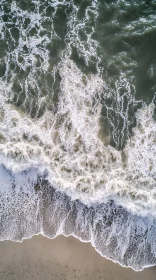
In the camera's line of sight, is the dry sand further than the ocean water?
No

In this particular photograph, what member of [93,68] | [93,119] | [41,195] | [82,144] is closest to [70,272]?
[41,195]

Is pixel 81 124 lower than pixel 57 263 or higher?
higher

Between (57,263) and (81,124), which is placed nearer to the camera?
(57,263)

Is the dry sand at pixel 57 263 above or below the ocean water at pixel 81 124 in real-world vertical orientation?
below

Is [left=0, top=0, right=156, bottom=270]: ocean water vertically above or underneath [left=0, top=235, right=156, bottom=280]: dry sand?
above

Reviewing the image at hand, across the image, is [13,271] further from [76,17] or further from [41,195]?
[76,17]
